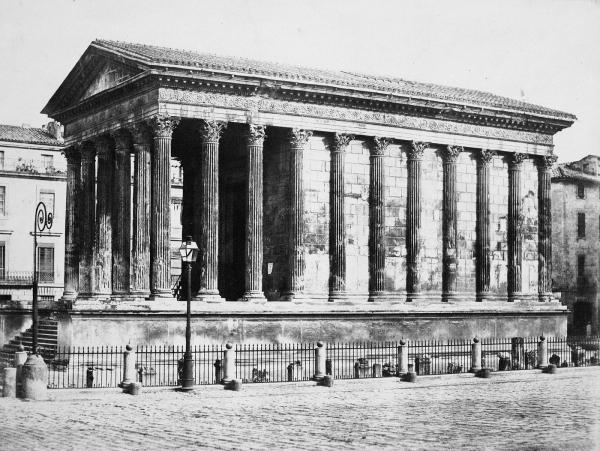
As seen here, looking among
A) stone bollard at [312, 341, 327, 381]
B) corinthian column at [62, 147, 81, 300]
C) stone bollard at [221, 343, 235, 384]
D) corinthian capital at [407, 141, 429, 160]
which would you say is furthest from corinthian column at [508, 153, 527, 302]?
stone bollard at [221, 343, 235, 384]

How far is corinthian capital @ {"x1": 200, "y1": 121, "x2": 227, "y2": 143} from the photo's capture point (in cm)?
3622

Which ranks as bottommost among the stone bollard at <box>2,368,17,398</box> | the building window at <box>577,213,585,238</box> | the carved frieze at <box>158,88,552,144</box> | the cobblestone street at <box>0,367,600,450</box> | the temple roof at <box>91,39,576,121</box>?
the cobblestone street at <box>0,367,600,450</box>

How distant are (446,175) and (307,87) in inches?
322

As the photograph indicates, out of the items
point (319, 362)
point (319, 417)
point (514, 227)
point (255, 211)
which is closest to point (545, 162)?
point (514, 227)

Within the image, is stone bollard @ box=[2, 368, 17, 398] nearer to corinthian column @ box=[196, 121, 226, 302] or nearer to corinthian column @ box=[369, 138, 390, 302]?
corinthian column @ box=[196, 121, 226, 302]

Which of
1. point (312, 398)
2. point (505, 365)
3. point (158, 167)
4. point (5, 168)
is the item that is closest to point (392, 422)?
point (312, 398)

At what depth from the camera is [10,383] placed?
24.1 metres

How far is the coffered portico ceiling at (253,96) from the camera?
35750 mm

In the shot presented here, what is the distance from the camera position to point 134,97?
37281 mm

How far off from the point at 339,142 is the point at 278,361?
10094 mm

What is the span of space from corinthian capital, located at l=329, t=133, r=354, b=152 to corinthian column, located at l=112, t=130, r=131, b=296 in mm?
7968

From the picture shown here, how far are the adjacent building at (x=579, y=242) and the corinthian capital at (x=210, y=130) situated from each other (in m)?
36.4

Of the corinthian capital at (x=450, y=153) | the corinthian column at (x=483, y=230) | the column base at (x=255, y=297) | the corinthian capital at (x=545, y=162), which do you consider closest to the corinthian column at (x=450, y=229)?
the corinthian capital at (x=450, y=153)

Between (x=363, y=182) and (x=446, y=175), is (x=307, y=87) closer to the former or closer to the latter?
(x=363, y=182)
